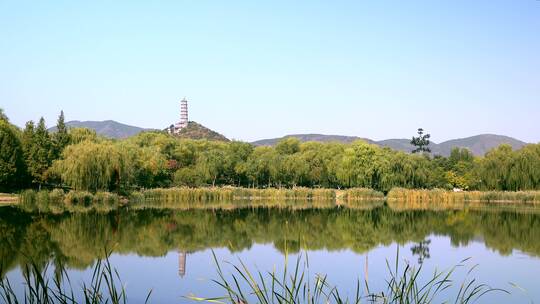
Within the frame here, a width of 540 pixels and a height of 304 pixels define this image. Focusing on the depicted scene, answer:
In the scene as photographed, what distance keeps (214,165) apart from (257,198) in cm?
639

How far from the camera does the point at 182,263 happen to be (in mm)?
13242

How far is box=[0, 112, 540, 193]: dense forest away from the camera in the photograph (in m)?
34.7

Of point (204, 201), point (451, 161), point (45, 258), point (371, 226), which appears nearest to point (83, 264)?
point (45, 258)

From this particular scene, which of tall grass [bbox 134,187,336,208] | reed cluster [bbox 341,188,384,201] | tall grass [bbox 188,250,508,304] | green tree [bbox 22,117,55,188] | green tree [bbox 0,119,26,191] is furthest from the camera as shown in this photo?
reed cluster [bbox 341,188,384,201]

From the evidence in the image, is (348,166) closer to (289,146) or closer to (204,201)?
(204,201)

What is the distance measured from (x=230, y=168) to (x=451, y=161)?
3040 cm

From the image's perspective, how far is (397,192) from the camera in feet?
155

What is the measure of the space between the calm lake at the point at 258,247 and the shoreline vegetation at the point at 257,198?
332 inches

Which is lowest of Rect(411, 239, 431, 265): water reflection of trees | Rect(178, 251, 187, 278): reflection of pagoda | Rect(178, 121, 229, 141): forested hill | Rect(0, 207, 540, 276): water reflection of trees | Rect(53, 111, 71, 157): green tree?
Rect(411, 239, 431, 265): water reflection of trees

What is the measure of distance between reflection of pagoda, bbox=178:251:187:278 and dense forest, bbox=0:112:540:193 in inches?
785

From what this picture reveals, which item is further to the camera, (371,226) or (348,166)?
(348,166)

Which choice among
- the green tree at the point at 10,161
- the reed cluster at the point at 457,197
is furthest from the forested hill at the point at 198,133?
the green tree at the point at 10,161

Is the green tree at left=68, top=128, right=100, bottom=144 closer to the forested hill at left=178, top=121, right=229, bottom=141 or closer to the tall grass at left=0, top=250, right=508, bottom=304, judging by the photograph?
the tall grass at left=0, top=250, right=508, bottom=304

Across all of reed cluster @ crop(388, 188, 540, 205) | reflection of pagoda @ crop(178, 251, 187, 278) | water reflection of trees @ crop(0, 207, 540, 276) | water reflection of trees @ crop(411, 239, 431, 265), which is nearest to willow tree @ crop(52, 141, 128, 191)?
water reflection of trees @ crop(0, 207, 540, 276)
